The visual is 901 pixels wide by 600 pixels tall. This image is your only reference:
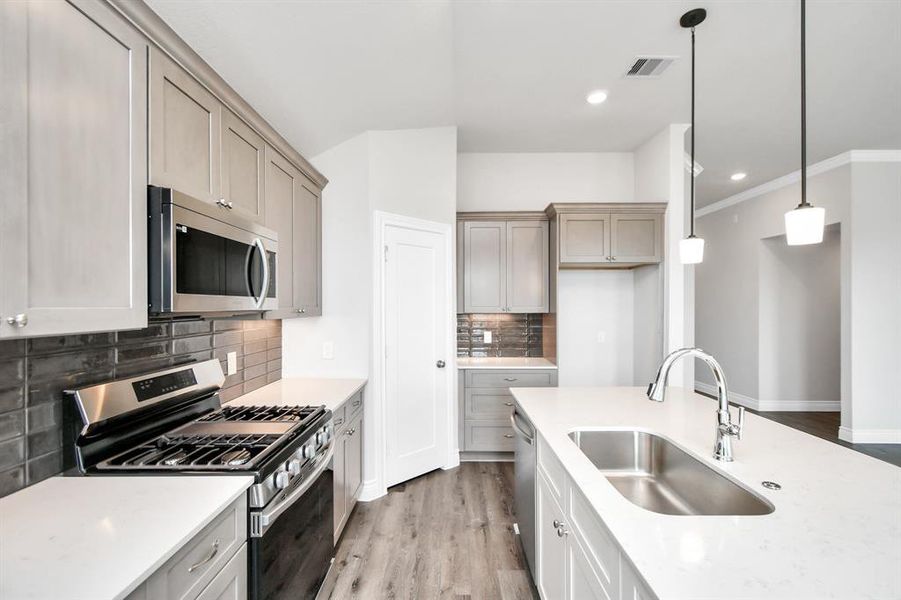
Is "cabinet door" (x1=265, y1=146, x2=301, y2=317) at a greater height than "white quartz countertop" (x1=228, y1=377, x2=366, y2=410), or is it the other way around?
"cabinet door" (x1=265, y1=146, x2=301, y2=317)

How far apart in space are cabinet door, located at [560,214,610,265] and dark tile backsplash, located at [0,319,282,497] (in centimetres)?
297

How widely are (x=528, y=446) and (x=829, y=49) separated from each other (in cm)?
314

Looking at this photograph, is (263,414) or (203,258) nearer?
(203,258)

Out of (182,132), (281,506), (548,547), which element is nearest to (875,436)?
(548,547)

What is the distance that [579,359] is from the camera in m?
4.18

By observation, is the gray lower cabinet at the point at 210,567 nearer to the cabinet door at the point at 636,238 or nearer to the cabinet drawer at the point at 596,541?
the cabinet drawer at the point at 596,541

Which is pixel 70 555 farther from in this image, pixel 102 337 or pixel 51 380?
pixel 102 337

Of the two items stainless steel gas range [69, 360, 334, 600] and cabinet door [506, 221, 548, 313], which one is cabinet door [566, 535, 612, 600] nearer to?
stainless steel gas range [69, 360, 334, 600]

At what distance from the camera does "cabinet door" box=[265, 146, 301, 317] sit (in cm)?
224

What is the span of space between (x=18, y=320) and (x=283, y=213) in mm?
1587

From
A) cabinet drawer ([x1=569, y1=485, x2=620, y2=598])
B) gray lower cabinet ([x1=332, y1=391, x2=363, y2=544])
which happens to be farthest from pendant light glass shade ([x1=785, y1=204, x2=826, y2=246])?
gray lower cabinet ([x1=332, y1=391, x2=363, y2=544])

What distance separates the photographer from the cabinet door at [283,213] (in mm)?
2240

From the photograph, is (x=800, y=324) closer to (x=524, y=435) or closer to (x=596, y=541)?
(x=524, y=435)

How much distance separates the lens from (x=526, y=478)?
2.14m
